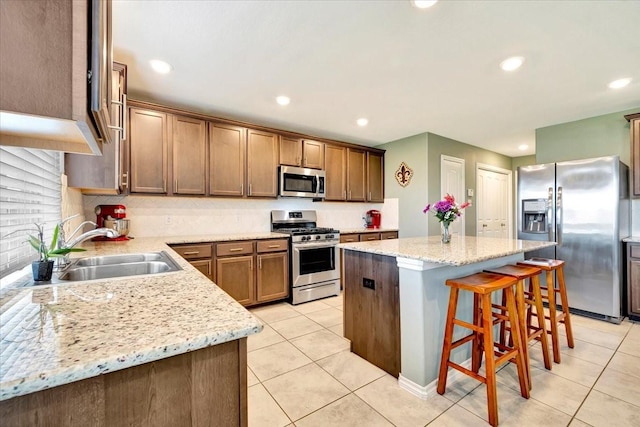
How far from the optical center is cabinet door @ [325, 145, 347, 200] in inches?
175

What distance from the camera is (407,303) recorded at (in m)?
1.90

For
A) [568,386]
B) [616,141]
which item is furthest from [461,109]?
[568,386]

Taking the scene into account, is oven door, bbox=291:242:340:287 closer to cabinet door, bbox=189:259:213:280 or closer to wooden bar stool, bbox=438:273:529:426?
cabinet door, bbox=189:259:213:280

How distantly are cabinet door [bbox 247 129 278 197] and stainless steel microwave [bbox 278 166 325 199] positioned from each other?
0.11m

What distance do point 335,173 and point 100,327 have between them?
397 cm

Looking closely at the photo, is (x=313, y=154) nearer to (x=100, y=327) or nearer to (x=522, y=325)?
(x=522, y=325)

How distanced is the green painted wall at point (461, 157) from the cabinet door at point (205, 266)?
10.3 ft

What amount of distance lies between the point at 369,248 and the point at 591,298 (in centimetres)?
284

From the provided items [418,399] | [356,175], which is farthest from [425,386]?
[356,175]

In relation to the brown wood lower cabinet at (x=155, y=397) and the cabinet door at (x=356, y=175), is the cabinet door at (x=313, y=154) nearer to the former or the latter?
the cabinet door at (x=356, y=175)

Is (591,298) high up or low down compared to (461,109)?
down

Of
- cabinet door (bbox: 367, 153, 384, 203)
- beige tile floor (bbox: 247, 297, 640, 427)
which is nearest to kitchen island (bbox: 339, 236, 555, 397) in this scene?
A: beige tile floor (bbox: 247, 297, 640, 427)

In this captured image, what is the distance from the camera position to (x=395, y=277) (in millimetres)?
1997

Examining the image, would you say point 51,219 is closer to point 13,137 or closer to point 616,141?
point 13,137
